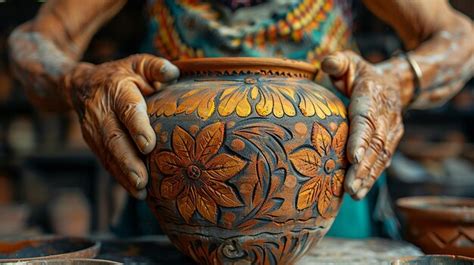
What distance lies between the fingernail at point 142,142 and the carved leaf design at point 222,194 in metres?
0.10

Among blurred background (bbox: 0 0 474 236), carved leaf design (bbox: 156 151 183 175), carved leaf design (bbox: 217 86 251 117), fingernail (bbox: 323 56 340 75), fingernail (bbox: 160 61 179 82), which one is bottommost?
blurred background (bbox: 0 0 474 236)

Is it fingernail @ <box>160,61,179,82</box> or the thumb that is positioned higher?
fingernail @ <box>160,61,179,82</box>

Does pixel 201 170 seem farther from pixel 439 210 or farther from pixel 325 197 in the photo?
pixel 439 210

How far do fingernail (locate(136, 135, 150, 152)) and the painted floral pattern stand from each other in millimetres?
42

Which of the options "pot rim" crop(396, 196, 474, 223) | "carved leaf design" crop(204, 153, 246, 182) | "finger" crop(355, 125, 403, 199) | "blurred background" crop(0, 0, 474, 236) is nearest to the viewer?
"carved leaf design" crop(204, 153, 246, 182)

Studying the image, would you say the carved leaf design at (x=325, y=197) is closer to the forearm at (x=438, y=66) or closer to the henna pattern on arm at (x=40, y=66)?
the forearm at (x=438, y=66)

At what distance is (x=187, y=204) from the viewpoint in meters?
0.81

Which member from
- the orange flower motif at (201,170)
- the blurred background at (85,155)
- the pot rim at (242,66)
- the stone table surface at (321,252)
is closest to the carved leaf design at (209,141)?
the orange flower motif at (201,170)

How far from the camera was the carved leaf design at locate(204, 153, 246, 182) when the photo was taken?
779 millimetres

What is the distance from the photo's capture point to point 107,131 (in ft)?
2.84

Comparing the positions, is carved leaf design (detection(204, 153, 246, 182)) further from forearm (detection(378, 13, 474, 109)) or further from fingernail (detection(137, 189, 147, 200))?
forearm (detection(378, 13, 474, 109))

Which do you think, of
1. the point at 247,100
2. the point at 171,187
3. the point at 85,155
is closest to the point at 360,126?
the point at 247,100

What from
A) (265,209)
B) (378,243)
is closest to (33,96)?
(265,209)

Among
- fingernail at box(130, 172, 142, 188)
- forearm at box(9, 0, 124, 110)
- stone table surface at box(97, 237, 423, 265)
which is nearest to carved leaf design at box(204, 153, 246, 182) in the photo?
fingernail at box(130, 172, 142, 188)
